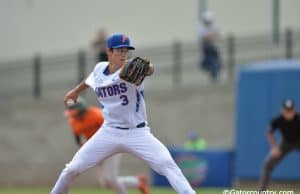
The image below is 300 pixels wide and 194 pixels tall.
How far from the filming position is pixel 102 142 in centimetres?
1215

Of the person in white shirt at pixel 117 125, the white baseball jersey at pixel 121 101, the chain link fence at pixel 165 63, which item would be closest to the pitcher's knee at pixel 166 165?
the person in white shirt at pixel 117 125

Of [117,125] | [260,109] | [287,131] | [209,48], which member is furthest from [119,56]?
[209,48]

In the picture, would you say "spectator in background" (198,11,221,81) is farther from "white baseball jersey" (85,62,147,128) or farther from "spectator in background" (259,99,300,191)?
"white baseball jersey" (85,62,147,128)

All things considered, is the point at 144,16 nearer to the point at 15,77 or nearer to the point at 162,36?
the point at 162,36

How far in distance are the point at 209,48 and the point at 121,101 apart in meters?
13.8

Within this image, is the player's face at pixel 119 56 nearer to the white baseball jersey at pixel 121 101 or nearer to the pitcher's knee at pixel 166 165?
the white baseball jersey at pixel 121 101

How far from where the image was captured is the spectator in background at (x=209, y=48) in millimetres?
25688

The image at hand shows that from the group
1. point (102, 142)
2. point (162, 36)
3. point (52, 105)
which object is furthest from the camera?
point (162, 36)

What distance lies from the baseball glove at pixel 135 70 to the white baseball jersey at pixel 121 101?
0.59ft

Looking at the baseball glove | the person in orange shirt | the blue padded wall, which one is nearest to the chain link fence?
the blue padded wall

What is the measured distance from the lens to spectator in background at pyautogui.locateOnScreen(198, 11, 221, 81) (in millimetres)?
25688

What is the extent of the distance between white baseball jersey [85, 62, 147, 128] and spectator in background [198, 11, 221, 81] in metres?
13.6

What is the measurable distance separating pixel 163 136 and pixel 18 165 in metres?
3.69

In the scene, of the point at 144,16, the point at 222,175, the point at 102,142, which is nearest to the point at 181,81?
the point at 144,16
